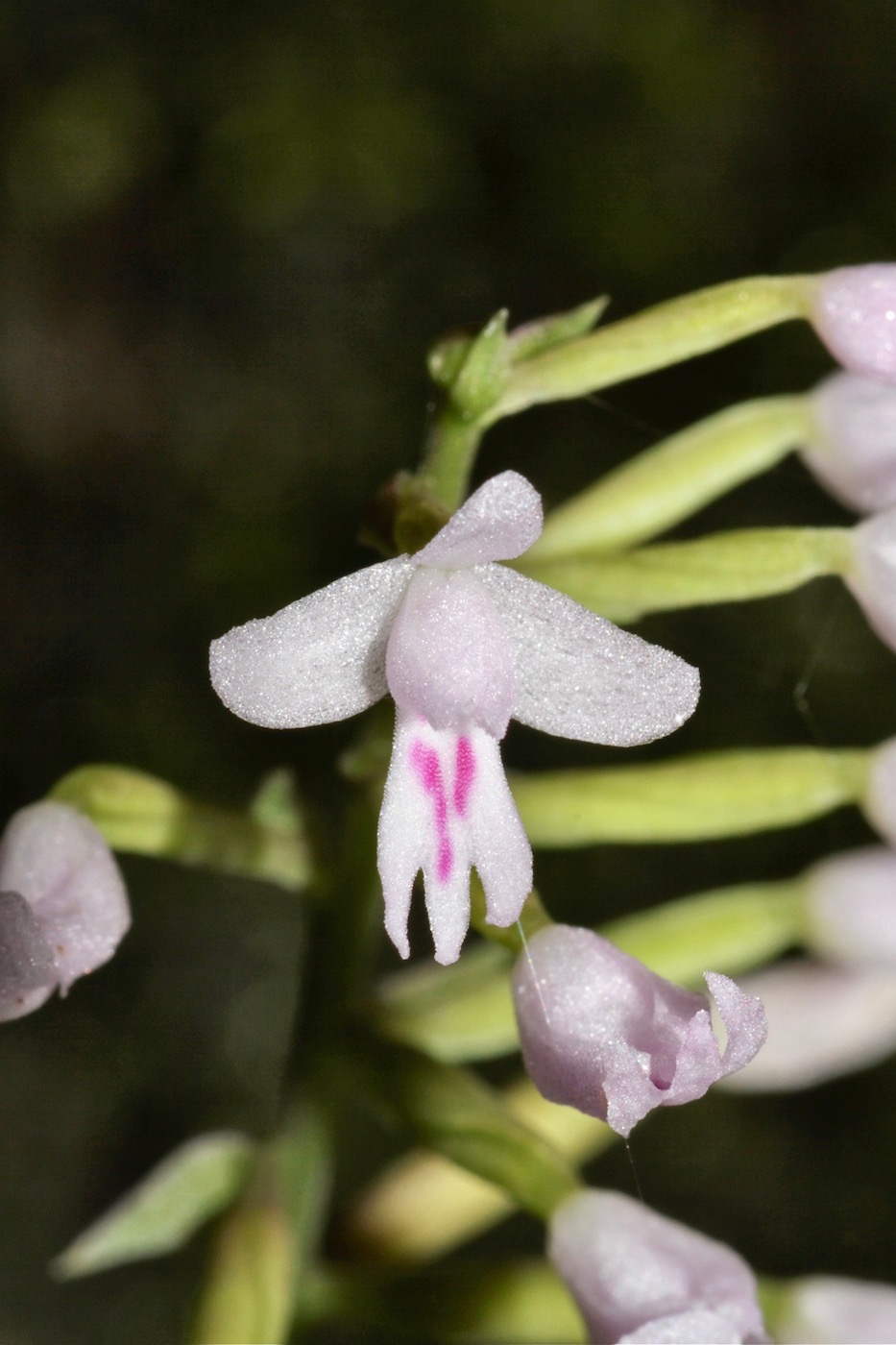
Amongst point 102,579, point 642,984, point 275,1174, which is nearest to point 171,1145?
point 102,579

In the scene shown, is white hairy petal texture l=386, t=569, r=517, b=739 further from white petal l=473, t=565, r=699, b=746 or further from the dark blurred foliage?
the dark blurred foliage

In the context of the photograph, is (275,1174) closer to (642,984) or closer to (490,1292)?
(490,1292)

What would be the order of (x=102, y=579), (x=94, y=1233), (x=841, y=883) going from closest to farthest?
(x=94, y=1233) → (x=841, y=883) → (x=102, y=579)

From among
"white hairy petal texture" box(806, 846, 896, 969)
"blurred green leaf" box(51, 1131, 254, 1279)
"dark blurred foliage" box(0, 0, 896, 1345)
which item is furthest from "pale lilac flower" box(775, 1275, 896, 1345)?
"dark blurred foliage" box(0, 0, 896, 1345)

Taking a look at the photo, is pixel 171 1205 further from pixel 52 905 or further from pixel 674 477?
pixel 674 477

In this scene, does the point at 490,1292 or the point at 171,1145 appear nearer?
the point at 490,1292

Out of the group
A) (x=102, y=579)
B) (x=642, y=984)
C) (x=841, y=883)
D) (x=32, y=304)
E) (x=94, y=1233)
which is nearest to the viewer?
(x=642, y=984)

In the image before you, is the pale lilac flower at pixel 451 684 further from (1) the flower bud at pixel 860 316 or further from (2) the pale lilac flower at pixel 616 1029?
(1) the flower bud at pixel 860 316
